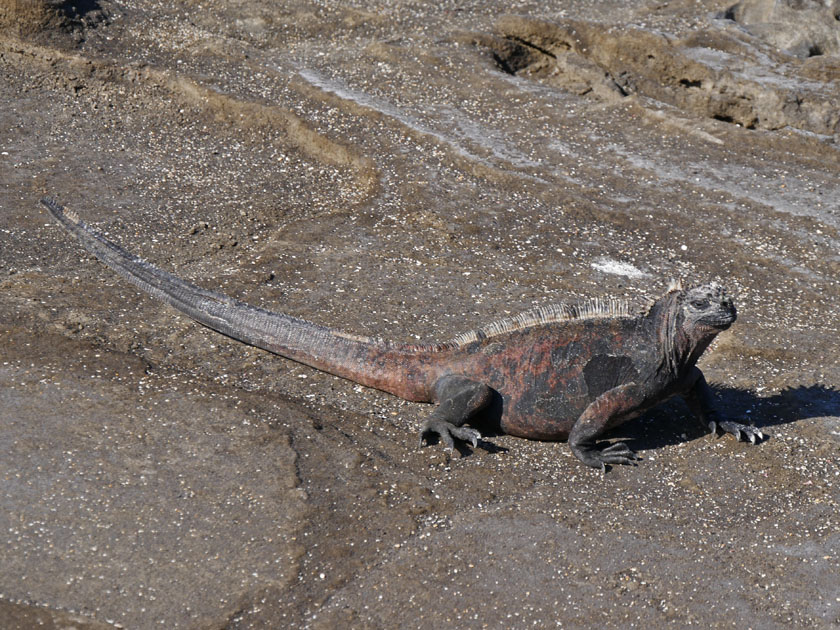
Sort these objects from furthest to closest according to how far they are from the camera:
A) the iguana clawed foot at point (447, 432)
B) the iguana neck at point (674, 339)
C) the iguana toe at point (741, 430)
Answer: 1. the iguana toe at point (741, 430)
2. the iguana clawed foot at point (447, 432)
3. the iguana neck at point (674, 339)

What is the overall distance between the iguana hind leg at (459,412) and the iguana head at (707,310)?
1.28 m

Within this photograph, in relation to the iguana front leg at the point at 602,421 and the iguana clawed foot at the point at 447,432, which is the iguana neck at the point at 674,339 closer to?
the iguana front leg at the point at 602,421

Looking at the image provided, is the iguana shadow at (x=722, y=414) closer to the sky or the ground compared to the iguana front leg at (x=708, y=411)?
closer to the ground

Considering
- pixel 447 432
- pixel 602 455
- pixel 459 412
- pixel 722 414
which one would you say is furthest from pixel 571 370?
pixel 722 414

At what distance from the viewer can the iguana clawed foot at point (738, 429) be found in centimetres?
594

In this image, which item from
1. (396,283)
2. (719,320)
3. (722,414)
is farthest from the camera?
(396,283)

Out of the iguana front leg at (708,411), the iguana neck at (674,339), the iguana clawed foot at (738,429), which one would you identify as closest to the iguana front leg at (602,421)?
the iguana neck at (674,339)

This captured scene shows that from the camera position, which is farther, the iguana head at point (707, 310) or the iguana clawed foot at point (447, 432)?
the iguana clawed foot at point (447, 432)

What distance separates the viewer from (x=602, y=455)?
18.8 ft

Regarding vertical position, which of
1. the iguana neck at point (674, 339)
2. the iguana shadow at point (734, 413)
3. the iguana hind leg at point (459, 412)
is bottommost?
the iguana shadow at point (734, 413)

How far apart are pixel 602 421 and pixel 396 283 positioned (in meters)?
2.58

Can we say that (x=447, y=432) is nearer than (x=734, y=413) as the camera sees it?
Yes

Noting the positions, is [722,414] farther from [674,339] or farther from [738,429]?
[674,339]

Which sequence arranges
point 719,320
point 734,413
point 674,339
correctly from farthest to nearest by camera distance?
point 734,413, point 674,339, point 719,320
